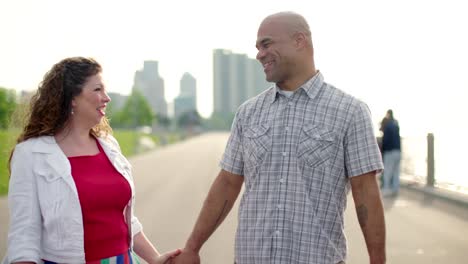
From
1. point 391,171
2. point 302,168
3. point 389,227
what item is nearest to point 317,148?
point 302,168

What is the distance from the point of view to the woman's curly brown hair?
3393 millimetres

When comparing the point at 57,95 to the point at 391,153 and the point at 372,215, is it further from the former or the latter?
the point at 391,153

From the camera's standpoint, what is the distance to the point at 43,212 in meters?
3.13

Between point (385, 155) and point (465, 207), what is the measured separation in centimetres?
335

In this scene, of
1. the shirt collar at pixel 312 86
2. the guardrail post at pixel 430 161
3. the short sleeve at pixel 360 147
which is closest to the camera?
the short sleeve at pixel 360 147

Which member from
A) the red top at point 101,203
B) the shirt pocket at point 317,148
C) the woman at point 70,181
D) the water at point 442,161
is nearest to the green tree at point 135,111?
the water at point 442,161

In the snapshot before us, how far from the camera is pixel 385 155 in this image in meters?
15.0

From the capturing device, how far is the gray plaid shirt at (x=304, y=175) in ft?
10.5

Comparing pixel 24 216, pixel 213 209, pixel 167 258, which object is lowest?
pixel 167 258

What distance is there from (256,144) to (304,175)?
274 millimetres

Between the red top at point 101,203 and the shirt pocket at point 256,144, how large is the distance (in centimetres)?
61

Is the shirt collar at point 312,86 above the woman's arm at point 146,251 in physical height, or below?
above

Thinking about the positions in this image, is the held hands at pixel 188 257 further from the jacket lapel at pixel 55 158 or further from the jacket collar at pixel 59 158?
the jacket lapel at pixel 55 158

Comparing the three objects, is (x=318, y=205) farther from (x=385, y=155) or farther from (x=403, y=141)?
(x=403, y=141)
